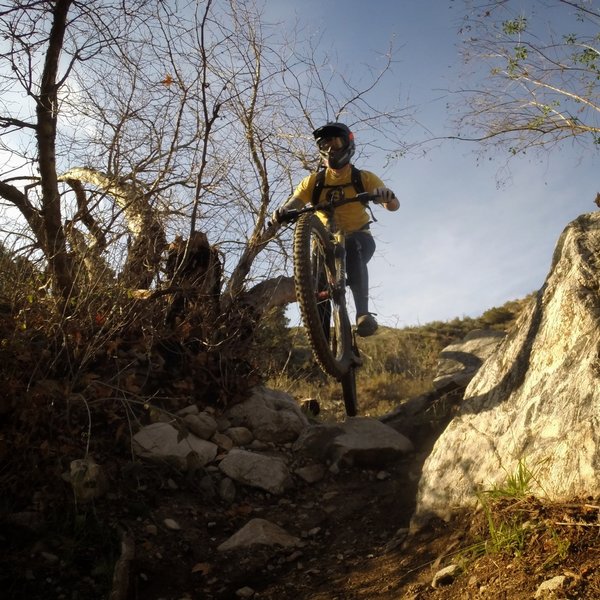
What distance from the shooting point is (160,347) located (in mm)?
5910

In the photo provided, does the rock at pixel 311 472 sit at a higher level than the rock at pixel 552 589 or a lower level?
higher

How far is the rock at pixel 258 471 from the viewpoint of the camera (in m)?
4.62

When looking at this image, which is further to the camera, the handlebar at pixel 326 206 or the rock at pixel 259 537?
the handlebar at pixel 326 206

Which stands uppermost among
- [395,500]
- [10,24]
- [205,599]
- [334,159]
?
[10,24]

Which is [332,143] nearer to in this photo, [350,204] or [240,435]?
[350,204]

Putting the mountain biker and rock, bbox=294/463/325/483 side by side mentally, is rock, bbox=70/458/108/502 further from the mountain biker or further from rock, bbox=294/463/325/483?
the mountain biker

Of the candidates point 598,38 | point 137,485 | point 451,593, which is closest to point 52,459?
point 137,485

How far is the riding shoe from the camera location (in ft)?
18.3

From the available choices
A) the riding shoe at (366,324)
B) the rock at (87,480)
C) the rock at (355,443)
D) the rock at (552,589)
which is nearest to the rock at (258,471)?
the rock at (355,443)

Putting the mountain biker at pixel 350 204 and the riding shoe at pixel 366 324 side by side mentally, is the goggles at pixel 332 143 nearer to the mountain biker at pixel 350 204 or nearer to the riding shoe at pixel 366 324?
the mountain biker at pixel 350 204

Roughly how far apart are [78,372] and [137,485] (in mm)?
972

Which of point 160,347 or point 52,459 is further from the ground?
point 160,347

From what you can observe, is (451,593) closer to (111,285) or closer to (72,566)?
(72,566)

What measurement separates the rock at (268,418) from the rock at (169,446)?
72 centimetres
